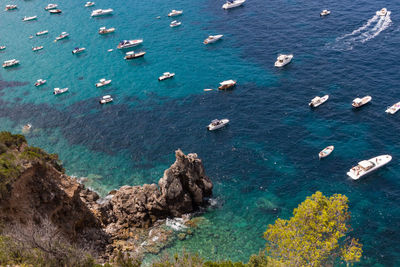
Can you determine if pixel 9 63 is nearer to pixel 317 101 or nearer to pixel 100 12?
pixel 100 12

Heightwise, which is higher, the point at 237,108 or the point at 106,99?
the point at 106,99

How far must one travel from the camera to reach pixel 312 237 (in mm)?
41250

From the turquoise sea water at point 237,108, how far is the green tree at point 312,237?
14.0m

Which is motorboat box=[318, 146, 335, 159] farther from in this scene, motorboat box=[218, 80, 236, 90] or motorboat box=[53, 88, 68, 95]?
motorboat box=[53, 88, 68, 95]

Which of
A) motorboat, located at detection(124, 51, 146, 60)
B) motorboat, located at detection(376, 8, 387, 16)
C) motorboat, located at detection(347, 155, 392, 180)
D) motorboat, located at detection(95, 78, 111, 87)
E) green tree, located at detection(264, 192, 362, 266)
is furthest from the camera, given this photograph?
motorboat, located at detection(124, 51, 146, 60)

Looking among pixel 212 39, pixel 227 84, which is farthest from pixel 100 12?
pixel 227 84

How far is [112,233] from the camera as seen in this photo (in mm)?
59688

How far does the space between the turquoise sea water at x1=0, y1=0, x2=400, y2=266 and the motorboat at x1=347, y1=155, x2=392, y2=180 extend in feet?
5.34

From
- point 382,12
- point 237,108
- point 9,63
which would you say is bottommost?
point 237,108

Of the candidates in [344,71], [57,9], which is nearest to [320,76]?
[344,71]

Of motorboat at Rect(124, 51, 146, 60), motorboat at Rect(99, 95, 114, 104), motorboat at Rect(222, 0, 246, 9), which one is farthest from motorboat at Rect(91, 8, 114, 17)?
motorboat at Rect(99, 95, 114, 104)

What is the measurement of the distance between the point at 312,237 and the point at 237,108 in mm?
52000

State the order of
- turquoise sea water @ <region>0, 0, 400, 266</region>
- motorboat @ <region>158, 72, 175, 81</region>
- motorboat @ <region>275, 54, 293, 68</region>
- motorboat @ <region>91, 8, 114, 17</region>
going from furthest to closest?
motorboat @ <region>91, 8, 114, 17</region>
motorboat @ <region>158, 72, 175, 81</region>
motorboat @ <region>275, 54, 293, 68</region>
turquoise sea water @ <region>0, 0, 400, 266</region>

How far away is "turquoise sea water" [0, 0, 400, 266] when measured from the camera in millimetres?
63500
